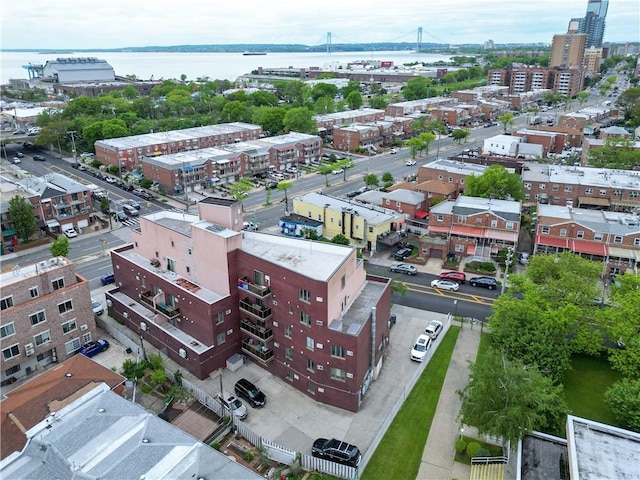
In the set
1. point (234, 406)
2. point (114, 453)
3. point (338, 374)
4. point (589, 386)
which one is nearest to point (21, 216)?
point (234, 406)

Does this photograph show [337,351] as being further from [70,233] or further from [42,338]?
[70,233]

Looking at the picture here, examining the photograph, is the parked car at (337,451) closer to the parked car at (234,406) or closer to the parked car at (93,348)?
the parked car at (234,406)

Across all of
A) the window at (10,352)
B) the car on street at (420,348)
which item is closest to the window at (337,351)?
the car on street at (420,348)

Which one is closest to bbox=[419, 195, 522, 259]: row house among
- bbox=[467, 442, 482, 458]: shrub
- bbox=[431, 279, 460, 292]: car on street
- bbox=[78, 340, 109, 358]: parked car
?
bbox=[431, 279, 460, 292]: car on street

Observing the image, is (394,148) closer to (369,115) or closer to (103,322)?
(369,115)

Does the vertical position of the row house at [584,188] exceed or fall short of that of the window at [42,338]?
it exceeds it

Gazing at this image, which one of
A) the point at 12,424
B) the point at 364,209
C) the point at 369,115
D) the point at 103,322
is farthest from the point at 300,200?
the point at 369,115

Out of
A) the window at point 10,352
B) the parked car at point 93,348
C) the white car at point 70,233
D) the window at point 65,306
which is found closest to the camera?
the window at point 10,352
